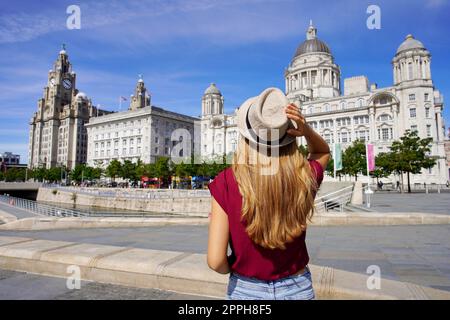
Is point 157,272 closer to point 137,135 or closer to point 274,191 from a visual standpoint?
point 274,191

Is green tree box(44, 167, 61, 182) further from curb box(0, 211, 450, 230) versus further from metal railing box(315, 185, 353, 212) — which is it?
metal railing box(315, 185, 353, 212)

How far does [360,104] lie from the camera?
76.8 m

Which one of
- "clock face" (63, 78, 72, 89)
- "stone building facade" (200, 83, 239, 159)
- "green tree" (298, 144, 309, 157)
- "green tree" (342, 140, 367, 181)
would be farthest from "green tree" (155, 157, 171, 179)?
"clock face" (63, 78, 72, 89)

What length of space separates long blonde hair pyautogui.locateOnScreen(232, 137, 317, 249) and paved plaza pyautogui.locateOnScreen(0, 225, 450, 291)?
13.1ft

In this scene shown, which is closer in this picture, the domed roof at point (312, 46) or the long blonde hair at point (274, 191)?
the long blonde hair at point (274, 191)

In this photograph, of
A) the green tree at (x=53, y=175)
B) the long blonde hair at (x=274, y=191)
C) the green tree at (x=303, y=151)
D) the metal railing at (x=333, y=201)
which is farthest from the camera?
the green tree at (x=53, y=175)

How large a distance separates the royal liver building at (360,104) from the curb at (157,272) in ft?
240

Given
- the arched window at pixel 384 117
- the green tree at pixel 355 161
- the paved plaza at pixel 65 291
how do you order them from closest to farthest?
the paved plaza at pixel 65 291, the green tree at pixel 355 161, the arched window at pixel 384 117

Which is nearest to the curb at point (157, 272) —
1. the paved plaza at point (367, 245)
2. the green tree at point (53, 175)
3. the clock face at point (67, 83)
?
the paved plaza at point (367, 245)

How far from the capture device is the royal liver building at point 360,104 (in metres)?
66.4

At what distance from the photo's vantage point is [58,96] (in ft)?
424

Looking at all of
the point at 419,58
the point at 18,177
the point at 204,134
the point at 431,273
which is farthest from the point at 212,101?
the point at 431,273

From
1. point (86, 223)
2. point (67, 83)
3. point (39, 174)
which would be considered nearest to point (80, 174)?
point (39, 174)

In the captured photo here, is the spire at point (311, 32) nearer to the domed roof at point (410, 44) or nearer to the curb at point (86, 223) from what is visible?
the domed roof at point (410, 44)
